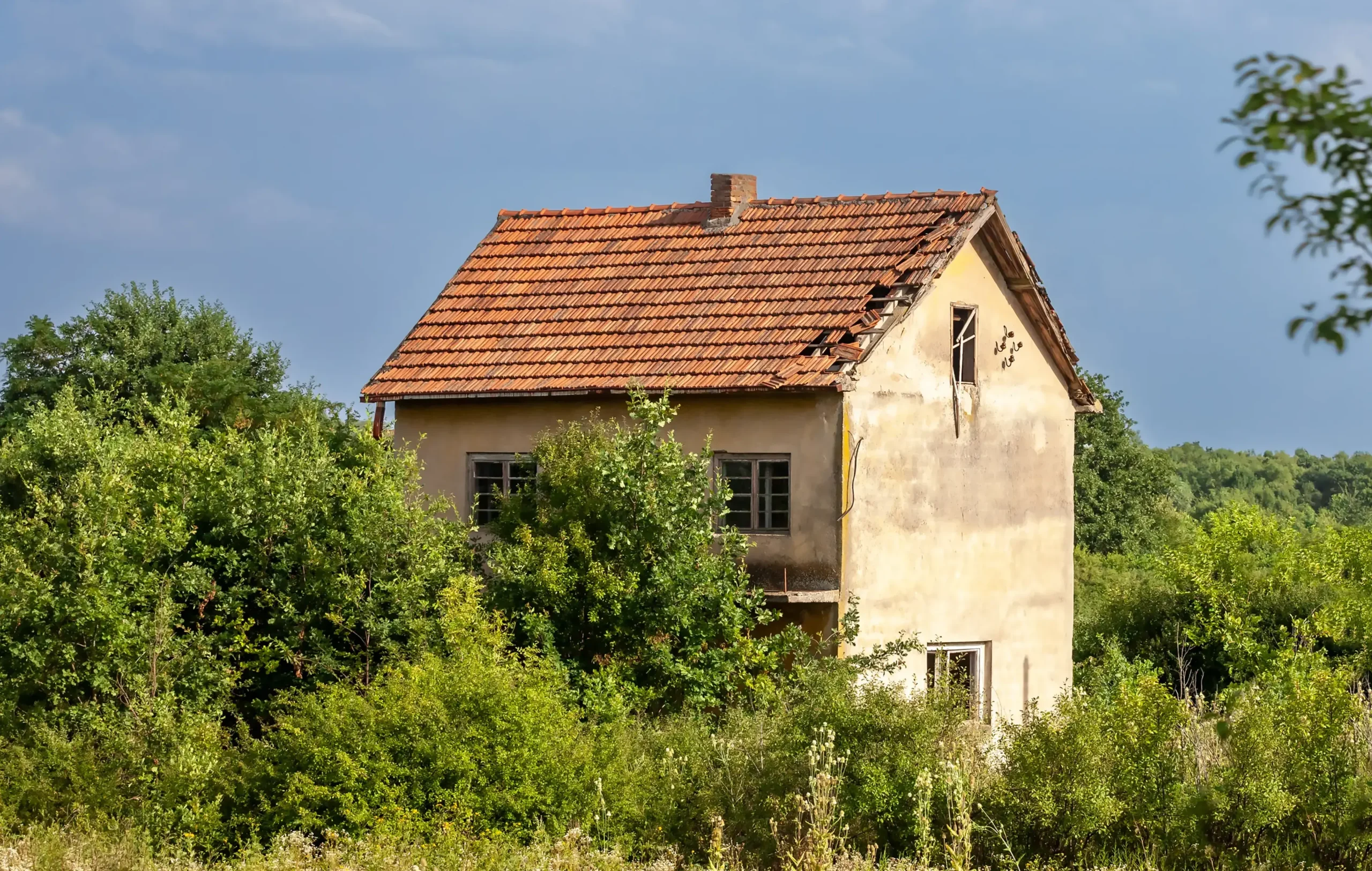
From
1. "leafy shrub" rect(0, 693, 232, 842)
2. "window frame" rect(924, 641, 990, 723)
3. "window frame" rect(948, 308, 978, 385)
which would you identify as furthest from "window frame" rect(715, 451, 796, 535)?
"leafy shrub" rect(0, 693, 232, 842)

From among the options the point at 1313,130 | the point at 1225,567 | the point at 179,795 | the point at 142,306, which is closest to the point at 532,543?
the point at 179,795

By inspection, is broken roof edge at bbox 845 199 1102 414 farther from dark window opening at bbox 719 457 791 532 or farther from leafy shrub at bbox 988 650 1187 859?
leafy shrub at bbox 988 650 1187 859

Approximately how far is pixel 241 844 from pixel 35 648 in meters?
3.20

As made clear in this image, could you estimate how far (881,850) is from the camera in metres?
12.7

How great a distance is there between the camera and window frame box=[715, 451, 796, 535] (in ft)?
63.5

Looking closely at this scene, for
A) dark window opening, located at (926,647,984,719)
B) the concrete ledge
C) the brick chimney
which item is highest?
the brick chimney

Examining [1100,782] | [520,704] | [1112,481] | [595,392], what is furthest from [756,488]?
[1112,481]

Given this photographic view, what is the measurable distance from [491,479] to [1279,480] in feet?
262

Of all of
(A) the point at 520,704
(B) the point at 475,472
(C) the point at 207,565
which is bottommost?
(A) the point at 520,704

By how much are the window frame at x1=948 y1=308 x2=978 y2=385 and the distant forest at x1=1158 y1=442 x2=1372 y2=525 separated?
58.3 m

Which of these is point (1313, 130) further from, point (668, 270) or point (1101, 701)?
point (668, 270)

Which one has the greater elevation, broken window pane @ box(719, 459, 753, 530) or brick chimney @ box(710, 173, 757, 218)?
brick chimney @ box(710, 173, 757, 218)

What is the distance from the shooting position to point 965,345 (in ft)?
71.4

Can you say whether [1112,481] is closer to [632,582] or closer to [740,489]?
[740,489]
